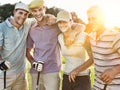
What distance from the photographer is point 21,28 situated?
7.48 m

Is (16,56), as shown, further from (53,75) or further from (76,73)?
(76,73)

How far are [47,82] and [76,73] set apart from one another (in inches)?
34.1

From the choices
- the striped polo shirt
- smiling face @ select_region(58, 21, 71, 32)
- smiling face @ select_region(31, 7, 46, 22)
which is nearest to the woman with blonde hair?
smiling face @ select_region(58, 21, 71, 32)

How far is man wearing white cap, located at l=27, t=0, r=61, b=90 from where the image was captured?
7105 mm

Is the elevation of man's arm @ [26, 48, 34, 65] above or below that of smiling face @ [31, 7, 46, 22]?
below

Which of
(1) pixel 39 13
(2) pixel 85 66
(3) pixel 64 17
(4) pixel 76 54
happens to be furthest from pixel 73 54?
(1) pixel 39 13

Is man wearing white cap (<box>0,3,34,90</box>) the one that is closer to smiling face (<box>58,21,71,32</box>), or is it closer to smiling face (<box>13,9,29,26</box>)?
smiling face (<box>13,9,29,26</box>)

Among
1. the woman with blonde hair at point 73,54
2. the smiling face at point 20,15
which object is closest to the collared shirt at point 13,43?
the smiling face at point 20,15

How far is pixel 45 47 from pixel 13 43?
61 cm

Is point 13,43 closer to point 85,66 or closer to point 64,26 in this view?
point 64,26

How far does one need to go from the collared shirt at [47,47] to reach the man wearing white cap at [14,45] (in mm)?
296

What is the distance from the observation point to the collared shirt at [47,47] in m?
7.11

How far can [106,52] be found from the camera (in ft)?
18.9

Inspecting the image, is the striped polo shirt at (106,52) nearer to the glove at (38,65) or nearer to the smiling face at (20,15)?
the glove at (38,65)
